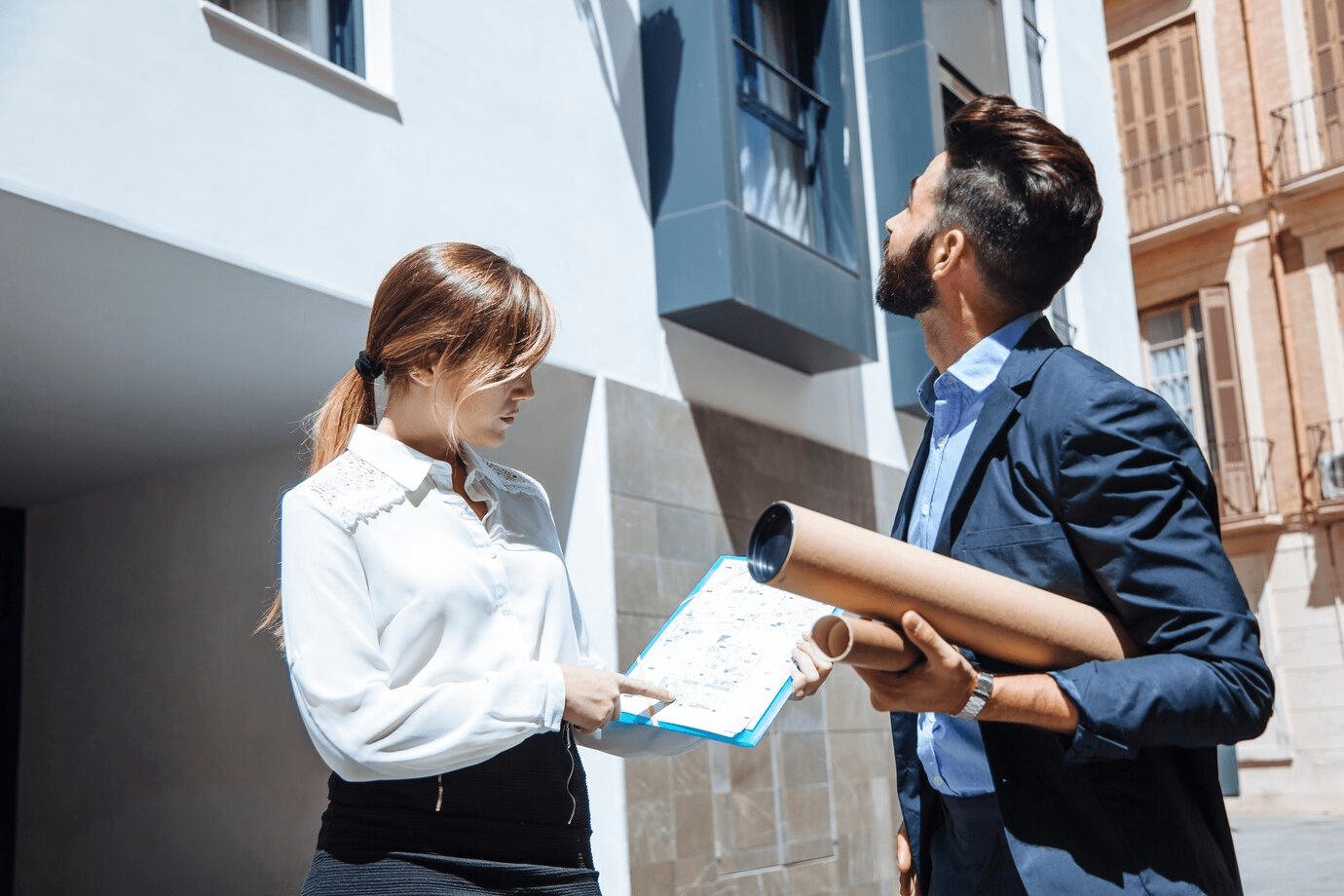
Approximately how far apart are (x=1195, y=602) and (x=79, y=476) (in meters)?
7.35

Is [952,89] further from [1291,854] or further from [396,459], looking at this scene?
[396,459]

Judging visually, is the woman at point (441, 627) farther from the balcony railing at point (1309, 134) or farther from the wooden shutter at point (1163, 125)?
the wooden shutter at point (1163, 125)

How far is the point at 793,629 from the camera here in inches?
107

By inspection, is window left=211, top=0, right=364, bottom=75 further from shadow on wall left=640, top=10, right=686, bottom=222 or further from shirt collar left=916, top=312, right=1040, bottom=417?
shirt collar left=916, top=312, right=1040, bottom=417

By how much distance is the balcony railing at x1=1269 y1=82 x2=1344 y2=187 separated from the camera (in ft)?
64.7

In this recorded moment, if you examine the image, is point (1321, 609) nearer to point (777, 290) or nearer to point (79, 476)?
point (777, 290)

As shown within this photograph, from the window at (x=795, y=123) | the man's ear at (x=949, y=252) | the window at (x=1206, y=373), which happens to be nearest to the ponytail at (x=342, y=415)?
the man's ear at (x=949, y=252)

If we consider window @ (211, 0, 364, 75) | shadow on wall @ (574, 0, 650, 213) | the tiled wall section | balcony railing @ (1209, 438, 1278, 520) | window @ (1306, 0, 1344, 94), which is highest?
window @ (1306, 0, 1344, 94)

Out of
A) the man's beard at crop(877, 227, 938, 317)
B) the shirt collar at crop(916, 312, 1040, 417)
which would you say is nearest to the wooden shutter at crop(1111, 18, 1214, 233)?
the man's beard at crop(877, 227, 938, 317)

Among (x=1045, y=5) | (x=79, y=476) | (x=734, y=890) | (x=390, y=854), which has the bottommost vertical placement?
(x=734, y=890)

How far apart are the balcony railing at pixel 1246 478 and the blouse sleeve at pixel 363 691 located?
19267 mm

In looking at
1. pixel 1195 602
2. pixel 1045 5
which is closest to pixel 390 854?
pixel 1195 602

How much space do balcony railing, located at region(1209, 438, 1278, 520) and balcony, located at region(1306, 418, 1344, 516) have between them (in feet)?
2.05

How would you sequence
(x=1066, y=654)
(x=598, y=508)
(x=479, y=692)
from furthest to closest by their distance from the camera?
(x=598, y=508), (x=479, y=692), (x=1066, y=654)
